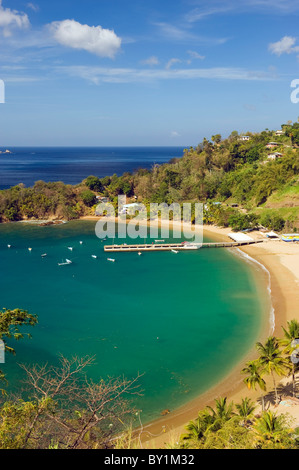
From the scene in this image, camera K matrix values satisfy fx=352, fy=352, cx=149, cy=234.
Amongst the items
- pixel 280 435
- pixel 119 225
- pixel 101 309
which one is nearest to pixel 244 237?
pixel 119 225

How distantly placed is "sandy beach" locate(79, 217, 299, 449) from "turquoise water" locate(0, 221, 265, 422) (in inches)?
38.7

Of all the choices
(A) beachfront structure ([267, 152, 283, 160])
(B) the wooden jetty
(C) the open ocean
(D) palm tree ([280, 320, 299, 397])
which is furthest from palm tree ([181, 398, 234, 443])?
(A) beachfront structure ([267, 152, 283, 160])

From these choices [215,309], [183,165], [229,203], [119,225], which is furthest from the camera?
[183,165]

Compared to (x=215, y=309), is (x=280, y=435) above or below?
above

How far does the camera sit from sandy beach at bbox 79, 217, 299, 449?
2205 centimetres

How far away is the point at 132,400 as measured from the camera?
25156 millimetres

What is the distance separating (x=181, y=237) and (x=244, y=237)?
1198 cm

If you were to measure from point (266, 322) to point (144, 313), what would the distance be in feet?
41.1

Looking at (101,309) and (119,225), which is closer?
(101,309)

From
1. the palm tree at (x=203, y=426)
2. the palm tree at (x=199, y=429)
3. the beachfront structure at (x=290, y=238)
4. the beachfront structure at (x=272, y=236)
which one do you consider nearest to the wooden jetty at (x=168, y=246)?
the beachfront structure at (x=272, y=236)

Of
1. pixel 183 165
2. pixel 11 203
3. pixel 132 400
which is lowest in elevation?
pixel 132 400

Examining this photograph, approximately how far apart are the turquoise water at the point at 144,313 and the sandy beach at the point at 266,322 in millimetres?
982

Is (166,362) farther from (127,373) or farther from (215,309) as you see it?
(215,309)

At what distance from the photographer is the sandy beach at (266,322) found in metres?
22.0
